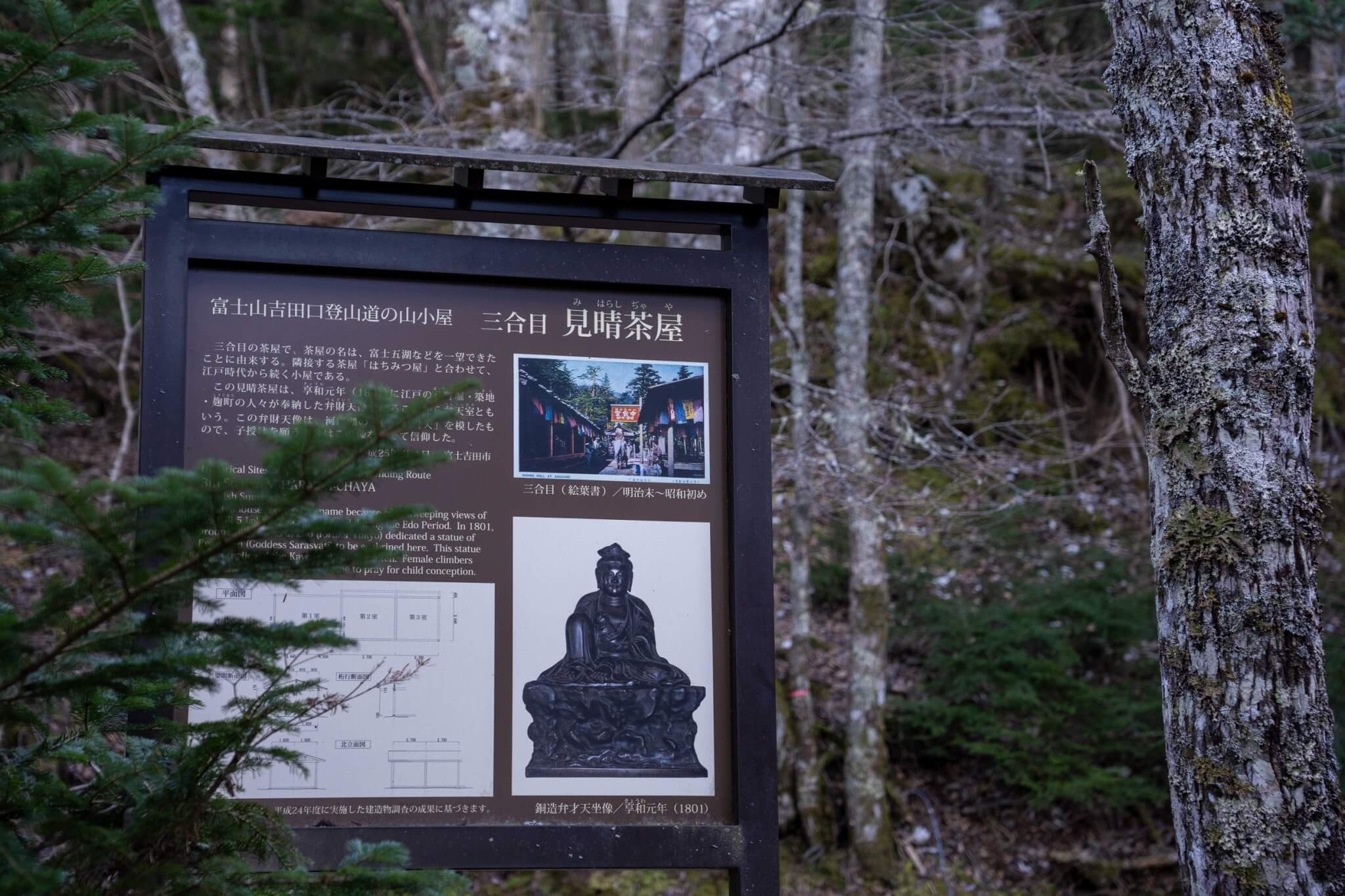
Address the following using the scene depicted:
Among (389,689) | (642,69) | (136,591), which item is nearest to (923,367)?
(642,69)

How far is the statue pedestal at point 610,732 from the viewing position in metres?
3.20

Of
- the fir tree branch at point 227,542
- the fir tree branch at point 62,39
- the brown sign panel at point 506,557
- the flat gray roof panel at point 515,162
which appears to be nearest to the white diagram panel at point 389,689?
the brown sign panel at point 506,557

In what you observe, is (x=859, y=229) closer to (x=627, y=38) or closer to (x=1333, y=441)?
(x=627, y=38)

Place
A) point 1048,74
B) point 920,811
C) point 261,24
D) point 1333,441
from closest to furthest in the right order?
point 1048,74, point 920,811, point 1333,441, point 261,24

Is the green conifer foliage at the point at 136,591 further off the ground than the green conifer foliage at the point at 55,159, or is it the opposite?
the green conifer foliage at the point at 55,159

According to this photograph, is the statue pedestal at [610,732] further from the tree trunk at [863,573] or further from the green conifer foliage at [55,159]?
the tree trunk at [863,573]

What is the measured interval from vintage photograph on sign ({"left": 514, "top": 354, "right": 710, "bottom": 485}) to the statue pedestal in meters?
0.63

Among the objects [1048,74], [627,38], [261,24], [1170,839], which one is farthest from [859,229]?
[261,24]

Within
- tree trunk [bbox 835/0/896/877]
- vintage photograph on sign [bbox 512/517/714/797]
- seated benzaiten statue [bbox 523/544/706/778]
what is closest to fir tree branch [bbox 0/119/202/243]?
vintage photograph on sign [bbox 512/517/714/797]

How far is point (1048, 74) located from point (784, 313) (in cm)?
574

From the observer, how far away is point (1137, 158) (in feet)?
11.1

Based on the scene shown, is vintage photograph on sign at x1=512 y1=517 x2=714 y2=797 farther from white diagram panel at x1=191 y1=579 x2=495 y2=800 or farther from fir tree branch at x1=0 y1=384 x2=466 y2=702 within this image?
fir tree branch at x1=0 y1=384 x2=466 y2=702

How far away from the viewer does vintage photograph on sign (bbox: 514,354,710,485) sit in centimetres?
337

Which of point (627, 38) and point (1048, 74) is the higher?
point (627, 38)
